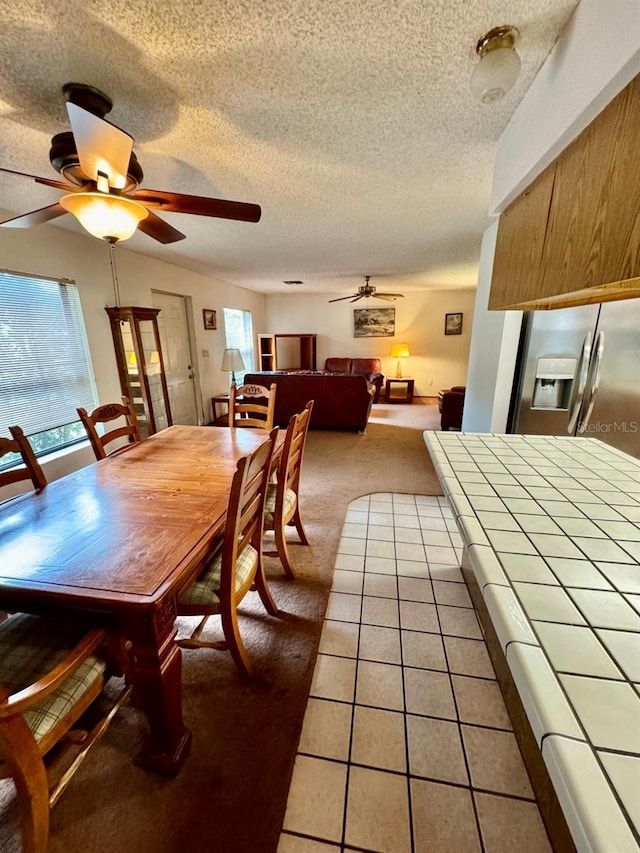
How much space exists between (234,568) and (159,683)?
0.38m

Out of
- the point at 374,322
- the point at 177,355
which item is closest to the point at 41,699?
the point at 177,355

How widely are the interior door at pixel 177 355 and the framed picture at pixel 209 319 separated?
0.37 meters

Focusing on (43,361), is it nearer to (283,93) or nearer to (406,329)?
(283,93)

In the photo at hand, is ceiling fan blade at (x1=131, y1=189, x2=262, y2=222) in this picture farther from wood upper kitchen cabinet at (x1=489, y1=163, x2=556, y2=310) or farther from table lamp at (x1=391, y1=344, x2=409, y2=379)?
table lamp at (x1=391, y1=344, x2=409, y2=379)

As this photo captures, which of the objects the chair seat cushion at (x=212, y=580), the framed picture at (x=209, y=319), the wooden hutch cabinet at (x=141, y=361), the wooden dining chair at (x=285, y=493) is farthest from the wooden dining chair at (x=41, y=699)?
the framed picture at (x=209, y=319)

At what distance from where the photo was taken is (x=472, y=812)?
1.00 meters

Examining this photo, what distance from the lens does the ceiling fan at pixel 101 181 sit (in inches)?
43.5

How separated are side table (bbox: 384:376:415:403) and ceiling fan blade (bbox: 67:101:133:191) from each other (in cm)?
622

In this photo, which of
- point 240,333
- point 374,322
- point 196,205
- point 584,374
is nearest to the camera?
point 196,205

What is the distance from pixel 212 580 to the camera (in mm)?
1308

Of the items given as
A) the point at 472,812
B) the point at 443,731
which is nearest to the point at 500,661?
the point at 443,731

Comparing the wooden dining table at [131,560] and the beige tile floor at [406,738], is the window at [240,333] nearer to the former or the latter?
the wooden dining table at [131,560]

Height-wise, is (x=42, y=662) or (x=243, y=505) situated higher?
(x=243, y=505)

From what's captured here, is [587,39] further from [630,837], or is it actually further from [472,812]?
[472,812]
